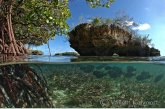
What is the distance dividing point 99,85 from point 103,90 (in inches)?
13.2

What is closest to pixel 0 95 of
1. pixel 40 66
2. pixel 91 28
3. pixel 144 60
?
pixel 40 66

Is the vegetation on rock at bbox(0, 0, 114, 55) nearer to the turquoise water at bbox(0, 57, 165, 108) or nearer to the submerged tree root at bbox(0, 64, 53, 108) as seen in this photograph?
the turquoise water at bbox(0, 57, 165, 108)

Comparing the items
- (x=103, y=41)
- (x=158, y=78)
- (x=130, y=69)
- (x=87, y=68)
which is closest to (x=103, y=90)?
(x=87, y=68)

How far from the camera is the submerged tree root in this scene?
4.30 m

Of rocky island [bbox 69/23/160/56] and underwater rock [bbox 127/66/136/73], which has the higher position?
rocky island [bbox 69/23/160/56]

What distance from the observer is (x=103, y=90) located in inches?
203

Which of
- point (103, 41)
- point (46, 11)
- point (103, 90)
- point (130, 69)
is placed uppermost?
point (46, 11)

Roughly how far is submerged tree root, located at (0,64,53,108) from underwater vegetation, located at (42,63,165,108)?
0.96 feet

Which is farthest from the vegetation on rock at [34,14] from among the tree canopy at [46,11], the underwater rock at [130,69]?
the underwater rock at [130,69]

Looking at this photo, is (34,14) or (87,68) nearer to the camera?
(34,14)

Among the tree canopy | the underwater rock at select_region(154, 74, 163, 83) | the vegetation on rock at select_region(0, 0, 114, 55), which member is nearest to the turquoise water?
the underwater rock at select_region(154, 74, 163, 83)

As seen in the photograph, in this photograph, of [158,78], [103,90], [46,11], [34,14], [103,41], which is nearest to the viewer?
[103,90]

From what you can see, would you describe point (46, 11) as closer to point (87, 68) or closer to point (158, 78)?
point (87, 68)

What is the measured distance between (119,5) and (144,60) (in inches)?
86.7
